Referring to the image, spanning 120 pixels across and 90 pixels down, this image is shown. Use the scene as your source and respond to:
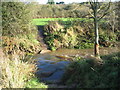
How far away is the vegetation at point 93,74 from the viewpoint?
5971 millimetres

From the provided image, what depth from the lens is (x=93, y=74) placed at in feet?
21.5

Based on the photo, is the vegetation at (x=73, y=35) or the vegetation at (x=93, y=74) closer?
the vegetation at (x=93, y=74)

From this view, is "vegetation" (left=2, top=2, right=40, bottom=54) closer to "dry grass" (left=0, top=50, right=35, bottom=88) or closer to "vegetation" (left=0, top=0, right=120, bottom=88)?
"vegetation" (left=0, top=0, right=120, bottom=88)

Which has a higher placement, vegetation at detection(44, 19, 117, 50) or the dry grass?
vegetation at detection(44, 19, 117, 50)

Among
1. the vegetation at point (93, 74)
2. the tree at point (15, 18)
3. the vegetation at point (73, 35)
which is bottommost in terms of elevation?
the vegetation at point (93, 74)

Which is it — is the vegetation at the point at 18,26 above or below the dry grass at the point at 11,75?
above

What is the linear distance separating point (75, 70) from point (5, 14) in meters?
11.1

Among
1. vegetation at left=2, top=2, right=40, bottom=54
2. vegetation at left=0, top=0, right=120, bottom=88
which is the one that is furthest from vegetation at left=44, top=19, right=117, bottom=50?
vegetation at left=2, top=2, right=40, bottom=54

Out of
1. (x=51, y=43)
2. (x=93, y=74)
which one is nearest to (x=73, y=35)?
(x=51, y=43)

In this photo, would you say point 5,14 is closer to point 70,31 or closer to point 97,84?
point 70,31

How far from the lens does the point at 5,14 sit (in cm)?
1602

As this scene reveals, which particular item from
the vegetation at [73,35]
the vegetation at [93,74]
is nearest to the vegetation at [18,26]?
the vegetation at [73,35]

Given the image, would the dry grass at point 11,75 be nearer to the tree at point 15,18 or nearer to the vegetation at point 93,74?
the vegetation at point 93,74

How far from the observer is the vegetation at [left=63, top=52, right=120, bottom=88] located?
5.97 m
